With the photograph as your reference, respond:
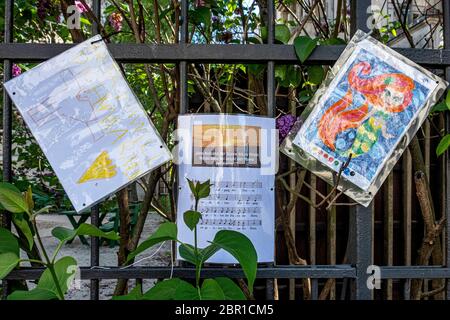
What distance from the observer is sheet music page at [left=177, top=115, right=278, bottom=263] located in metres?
1.17

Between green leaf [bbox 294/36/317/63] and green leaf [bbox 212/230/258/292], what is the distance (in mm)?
487

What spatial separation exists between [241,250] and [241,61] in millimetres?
509

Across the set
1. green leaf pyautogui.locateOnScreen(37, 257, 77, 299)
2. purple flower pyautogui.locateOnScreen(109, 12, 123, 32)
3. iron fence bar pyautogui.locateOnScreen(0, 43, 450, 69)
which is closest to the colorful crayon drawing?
iron fence bar pyautogui.locateOnScreen(0, 43, 450, 69)

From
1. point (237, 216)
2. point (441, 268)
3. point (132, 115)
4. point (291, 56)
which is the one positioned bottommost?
point (441, 268)

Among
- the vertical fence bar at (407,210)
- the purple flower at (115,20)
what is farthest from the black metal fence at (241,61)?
the vertical fence bar at (407,210)

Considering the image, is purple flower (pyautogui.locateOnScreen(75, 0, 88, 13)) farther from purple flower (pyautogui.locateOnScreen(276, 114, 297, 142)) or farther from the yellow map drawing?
purple flower (pyautogui.locateOnScreen(276, 114, 297, 142))

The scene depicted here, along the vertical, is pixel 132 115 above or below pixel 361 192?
above

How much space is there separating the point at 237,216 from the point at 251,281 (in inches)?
11.2

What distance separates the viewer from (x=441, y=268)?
121 cm

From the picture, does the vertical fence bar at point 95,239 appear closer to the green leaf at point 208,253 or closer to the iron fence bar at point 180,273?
the iron fence bar at point 180,273

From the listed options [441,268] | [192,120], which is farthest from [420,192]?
[192,120]

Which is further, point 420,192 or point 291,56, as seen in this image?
point 420,192
